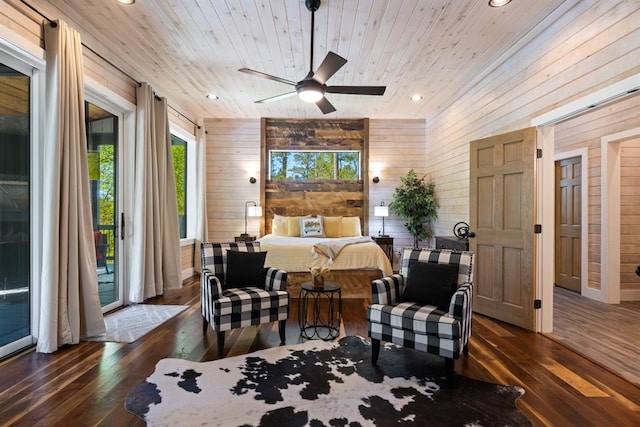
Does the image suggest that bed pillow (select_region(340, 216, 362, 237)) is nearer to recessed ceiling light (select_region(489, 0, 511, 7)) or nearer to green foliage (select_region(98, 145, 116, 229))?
green foliage (select_region(98, 145, 116, 229))

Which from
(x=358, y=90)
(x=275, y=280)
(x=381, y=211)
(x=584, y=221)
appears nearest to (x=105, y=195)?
(x=275, y=280)

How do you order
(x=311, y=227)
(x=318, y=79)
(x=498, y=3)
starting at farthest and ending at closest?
(x=311, y=227), (x=318, y=79), (x=498, y=3)

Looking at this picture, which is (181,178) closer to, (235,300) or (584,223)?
(235,300)

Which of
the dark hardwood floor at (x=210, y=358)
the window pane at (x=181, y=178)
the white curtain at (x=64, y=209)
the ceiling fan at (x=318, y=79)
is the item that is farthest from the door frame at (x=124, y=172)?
the ceiling fan at (x=318, y=79)

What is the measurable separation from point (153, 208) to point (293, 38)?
2893 millimetres

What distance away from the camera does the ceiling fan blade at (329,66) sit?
288cm

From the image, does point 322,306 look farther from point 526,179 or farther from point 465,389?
point 526,179

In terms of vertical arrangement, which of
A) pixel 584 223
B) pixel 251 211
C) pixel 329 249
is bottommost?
pixel 329 249

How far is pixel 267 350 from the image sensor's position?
3.03m

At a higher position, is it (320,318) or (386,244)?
(386,244)

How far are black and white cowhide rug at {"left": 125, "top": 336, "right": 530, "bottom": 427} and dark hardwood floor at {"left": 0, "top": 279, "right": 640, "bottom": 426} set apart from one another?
132mm

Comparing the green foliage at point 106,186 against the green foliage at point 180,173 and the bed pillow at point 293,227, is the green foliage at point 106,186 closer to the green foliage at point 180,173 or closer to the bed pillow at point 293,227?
the green foliage at point 180,173

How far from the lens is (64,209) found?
3039 millimetres

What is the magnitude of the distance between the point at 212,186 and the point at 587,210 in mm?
6472
